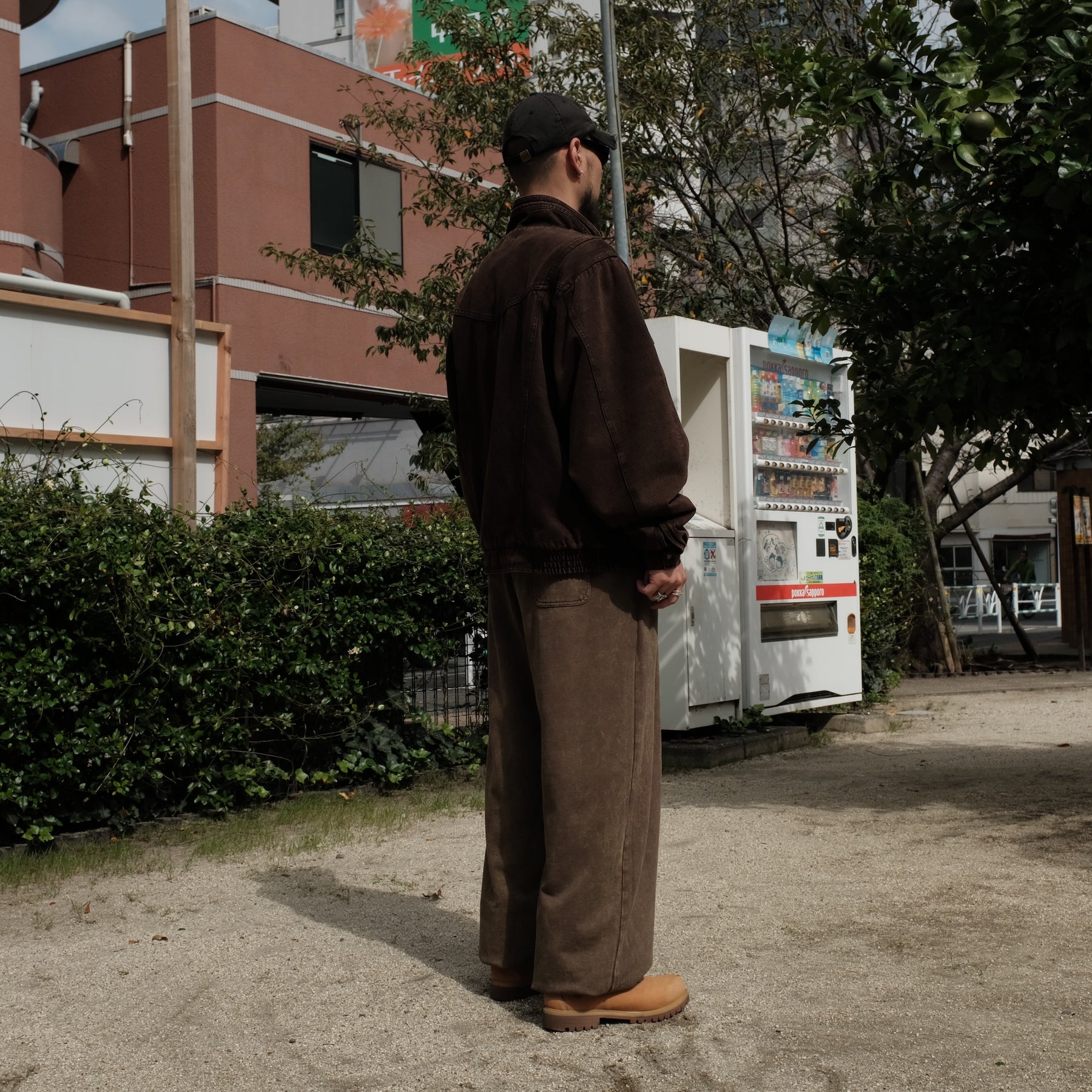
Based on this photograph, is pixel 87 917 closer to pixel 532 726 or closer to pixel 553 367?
pixel 532 726

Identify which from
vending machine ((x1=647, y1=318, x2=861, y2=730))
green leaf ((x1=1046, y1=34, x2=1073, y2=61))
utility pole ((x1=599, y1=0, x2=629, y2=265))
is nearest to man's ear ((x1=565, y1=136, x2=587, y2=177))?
green leaf ((x1=1046, y1=34, x2=1073, y2=61))

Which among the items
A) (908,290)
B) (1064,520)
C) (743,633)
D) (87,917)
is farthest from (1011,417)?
(1064,520)

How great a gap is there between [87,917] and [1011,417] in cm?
436

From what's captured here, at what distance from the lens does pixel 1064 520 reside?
2095 cm

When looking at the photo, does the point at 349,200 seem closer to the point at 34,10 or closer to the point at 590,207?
the point at 34,10

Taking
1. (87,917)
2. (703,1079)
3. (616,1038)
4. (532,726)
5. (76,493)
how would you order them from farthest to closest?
(76,493) < (87,917) < (532,726) < (616,1038) < (703,1079)

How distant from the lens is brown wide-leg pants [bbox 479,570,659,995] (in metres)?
3.11

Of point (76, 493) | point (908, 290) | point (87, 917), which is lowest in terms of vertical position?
point (87, 917)

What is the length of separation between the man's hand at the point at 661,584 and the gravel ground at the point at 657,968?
40.8 inches

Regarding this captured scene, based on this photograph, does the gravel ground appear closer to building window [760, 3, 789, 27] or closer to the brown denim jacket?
the brown denim jacket

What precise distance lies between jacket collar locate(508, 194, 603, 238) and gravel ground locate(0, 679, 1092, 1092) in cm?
200

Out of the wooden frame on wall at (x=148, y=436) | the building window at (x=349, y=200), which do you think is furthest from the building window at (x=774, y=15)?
the wooden frame on wall at (x=148, y=436)

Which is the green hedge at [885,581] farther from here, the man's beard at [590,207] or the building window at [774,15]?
the man's beard at [590,207]

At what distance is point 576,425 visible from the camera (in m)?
3.05
